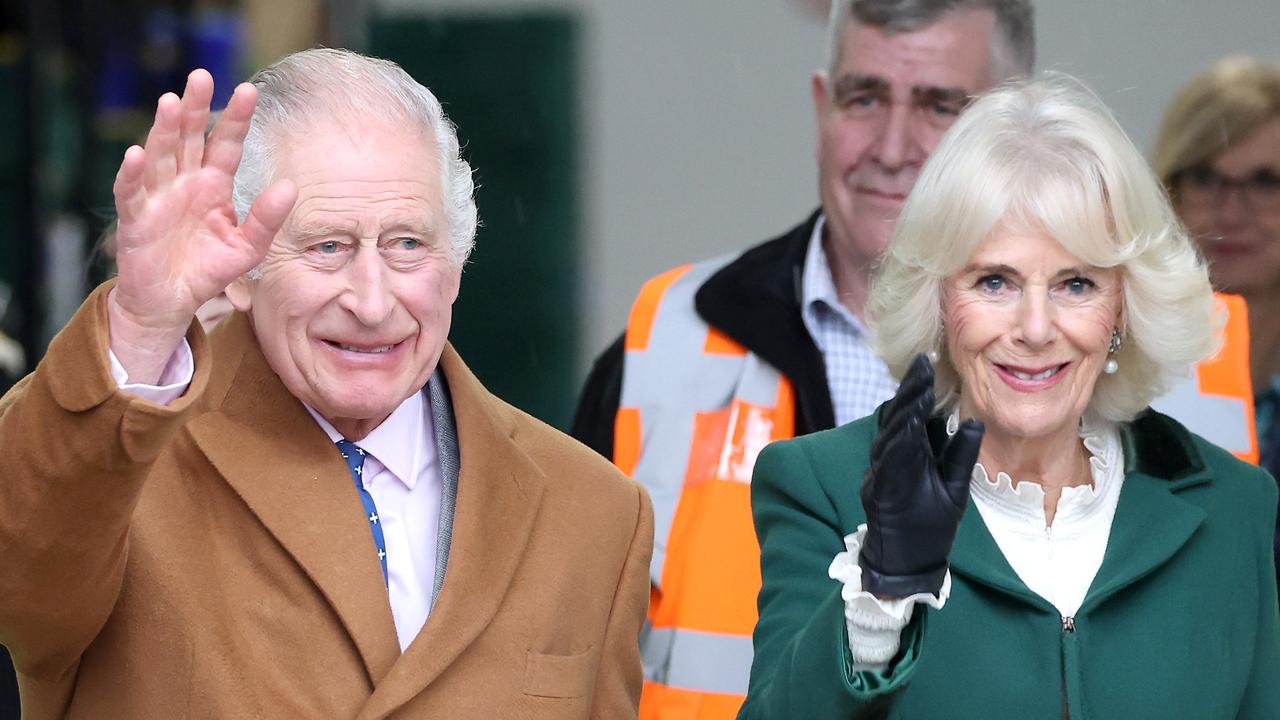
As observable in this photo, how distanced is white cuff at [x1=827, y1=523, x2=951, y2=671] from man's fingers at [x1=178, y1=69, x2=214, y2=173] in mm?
826

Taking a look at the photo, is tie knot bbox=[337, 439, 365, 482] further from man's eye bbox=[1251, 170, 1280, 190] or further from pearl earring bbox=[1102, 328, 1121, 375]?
man's eye bbox=[1251, 170, 1280, 190]

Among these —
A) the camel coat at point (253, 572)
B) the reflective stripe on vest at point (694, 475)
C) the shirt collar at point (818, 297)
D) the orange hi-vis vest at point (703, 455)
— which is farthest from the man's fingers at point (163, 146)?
the shirt collar at point (818, 297)

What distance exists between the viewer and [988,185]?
8.33 feet

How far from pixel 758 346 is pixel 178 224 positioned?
5.05ft

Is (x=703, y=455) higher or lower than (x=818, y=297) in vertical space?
lower

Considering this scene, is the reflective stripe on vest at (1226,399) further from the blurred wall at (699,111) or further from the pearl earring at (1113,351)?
the blurred wall at (699,111)

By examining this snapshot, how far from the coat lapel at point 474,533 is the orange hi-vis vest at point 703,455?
0.73 meters

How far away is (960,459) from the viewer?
214 cm

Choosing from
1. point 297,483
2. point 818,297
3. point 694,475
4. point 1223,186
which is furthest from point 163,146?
point 1223,186

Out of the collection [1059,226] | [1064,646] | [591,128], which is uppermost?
[1059,226]

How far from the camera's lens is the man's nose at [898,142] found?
3508mm

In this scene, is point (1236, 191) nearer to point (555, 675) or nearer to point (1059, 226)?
point (1059, 226)

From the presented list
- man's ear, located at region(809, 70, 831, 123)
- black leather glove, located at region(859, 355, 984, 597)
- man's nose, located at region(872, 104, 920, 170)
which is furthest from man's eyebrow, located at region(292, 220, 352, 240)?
man's ear, located at region(809, 70, 831, 123)

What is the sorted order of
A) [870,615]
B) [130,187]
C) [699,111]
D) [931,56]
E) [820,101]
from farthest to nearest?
[699,111], [820,101], [931,56], [870,615], [130,187]
